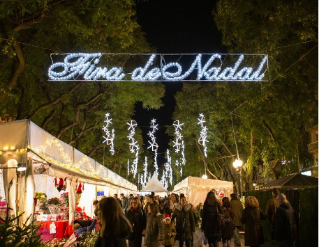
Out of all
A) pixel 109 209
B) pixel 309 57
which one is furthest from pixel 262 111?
pixel 109 209

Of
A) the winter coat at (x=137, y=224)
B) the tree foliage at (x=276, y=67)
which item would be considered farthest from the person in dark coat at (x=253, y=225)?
the tree foliage at (x=276, y=67)

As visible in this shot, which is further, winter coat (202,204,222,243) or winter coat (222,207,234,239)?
winter coat (222,207,234,239)

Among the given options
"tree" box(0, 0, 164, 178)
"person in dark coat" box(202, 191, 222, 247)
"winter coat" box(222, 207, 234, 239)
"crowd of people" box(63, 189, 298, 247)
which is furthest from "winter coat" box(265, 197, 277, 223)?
"tree" box(0, 0, 164, 178)

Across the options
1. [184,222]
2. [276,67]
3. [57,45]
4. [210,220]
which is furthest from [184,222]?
[57,45]

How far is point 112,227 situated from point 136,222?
5218 millimetres

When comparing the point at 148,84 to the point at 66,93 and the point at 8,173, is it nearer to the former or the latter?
the point at 66,93

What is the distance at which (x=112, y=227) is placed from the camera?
4.50 metres

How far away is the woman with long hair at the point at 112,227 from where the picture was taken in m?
4.48

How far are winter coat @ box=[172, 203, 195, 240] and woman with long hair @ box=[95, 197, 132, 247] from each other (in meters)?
6.68

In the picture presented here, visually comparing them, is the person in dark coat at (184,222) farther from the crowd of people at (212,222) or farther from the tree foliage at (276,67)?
the tree foliage at (276,67)

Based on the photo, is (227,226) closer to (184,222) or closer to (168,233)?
(184,222)

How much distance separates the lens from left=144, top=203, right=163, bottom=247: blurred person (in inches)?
356

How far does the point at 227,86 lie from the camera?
66.6 feet

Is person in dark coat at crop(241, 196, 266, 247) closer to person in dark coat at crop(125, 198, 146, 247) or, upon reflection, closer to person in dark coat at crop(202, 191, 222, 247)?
person in dark coat at crop(202, 191, 222, 247)
